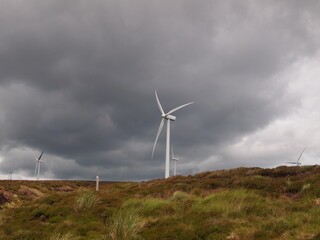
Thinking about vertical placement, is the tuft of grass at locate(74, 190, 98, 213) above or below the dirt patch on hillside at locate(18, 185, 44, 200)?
below

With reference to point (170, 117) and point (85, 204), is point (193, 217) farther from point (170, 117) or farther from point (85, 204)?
point (170, 117)

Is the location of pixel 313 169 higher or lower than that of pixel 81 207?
higher

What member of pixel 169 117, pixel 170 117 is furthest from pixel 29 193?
pixel 170 117

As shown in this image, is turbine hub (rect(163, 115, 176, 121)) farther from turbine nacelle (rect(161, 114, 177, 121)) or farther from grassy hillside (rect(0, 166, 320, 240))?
grassy hillside (rect(0, 166, 320, 240))

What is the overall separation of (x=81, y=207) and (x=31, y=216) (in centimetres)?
504

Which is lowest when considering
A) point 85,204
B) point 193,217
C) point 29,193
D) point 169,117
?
point 193,217

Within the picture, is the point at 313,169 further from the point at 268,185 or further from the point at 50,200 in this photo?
the point at 50,200

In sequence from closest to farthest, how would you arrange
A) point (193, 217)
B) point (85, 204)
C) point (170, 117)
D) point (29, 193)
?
point (193, 217)
point (85, 204)
point (29, 193)
point (170, 117)

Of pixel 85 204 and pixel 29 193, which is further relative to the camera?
pixel 29 193

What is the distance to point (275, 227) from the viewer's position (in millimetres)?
11227

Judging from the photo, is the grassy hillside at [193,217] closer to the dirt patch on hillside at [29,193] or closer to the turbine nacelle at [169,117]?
the dirt patch on hillside at [29,193]

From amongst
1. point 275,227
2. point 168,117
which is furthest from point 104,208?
point 168,117

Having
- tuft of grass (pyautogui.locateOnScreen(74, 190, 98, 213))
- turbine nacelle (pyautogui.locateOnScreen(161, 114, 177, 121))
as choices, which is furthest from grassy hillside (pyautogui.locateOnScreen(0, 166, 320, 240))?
turbine nacelle (pyautogui.locateOnScreen(161, 114, 177, 121))

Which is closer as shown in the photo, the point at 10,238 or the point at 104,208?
the point at 10,238
